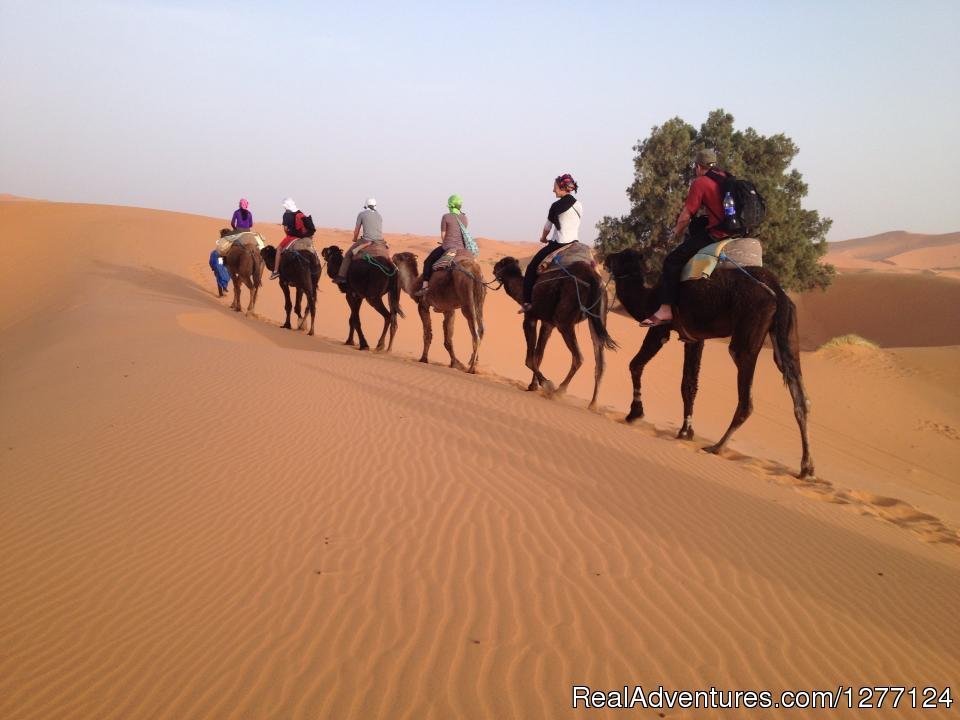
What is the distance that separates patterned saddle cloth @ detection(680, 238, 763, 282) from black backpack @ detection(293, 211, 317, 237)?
10.5 meters

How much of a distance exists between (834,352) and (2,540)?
19022 millimetres

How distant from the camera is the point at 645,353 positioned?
10523mm

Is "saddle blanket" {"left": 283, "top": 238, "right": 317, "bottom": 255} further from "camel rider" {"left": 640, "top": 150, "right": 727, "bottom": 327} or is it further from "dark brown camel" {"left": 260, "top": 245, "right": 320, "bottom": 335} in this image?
"camel rider" {"left": 640, "top": 150, "right": 727, "bottom": 327}

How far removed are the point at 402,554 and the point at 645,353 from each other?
21.2 ft

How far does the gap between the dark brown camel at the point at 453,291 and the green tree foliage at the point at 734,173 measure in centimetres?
1531

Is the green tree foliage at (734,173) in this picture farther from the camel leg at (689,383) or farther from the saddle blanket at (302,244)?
the camel leg at (689,383)

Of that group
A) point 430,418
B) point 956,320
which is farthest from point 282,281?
point 956,320

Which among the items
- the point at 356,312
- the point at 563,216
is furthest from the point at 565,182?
the point at 356,312

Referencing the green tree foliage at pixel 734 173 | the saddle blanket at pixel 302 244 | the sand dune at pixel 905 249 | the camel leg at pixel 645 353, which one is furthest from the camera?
the sand dune at pixel 905 249

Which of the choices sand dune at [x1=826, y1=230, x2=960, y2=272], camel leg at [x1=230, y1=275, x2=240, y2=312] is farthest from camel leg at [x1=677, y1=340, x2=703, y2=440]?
sand dune at [x1=826, y1=230, x2=960, y2=272]

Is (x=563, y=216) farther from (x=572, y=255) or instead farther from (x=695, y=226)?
(x=695, y=226)

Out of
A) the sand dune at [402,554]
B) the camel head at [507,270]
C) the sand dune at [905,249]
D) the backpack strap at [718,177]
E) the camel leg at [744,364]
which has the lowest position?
the sand dune at [402,554]

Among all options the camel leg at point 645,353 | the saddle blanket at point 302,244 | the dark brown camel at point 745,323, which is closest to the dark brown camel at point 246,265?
the saddle blanket at point 302,244

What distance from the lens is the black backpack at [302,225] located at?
55.3 ft
